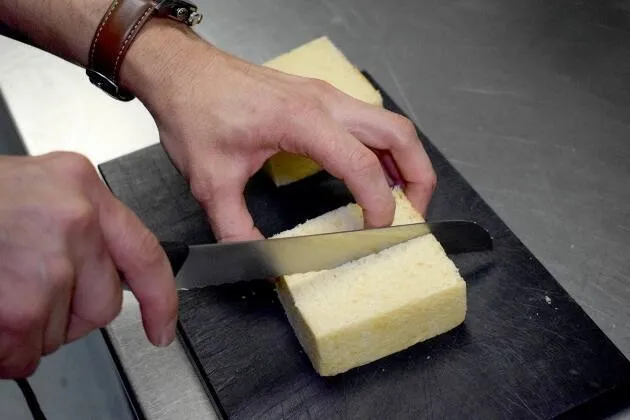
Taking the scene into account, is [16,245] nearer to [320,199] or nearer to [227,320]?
[227,320]

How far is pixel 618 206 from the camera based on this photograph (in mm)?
1416

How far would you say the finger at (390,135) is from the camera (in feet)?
4.16

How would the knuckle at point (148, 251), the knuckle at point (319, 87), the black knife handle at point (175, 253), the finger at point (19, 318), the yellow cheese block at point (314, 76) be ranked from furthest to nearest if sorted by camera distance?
1. the yellow cheese block at point (314, 76)
2. the knuckle at point (319, 87)
3. the black knife handle at point (175, 253)
4. the knuckle at point (148, 251)
5. the finger at point (19, 318)

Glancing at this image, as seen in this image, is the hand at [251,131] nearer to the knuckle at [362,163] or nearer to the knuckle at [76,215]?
the knuckle at [362,163]

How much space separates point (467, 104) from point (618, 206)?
41 cm

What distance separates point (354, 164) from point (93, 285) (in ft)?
1.55

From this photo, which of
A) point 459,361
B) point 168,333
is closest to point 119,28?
point 168,333

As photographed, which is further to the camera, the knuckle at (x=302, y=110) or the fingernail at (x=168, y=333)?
the knuckle at (x=302, y=110)

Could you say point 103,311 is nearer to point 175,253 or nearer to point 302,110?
point 175,253

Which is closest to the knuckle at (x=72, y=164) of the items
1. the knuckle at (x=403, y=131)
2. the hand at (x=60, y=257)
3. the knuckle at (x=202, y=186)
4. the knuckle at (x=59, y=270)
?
the hand at (x=60, y=257)

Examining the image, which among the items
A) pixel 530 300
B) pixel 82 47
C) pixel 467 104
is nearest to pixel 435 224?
pixel 530 300

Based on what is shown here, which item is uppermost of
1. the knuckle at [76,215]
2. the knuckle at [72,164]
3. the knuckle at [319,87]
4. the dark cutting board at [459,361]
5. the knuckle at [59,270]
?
the knuckle at [72,164]

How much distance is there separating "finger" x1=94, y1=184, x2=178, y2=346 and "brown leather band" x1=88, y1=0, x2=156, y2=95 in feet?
1.67

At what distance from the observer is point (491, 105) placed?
64.7 inches
